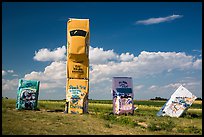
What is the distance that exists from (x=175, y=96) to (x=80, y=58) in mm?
6207

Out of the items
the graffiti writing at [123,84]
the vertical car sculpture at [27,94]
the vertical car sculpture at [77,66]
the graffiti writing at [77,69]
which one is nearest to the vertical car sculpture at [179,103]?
the graffiti writing at [123,84]

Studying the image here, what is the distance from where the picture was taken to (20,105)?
1812 cm

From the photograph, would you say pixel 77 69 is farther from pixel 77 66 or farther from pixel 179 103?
pixel 179 103

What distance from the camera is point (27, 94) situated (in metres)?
18.2

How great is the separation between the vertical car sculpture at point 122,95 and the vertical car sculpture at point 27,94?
457 centimetres

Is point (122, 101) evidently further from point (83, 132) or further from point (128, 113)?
point (83, 132)

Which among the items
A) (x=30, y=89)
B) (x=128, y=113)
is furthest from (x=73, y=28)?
(x=128, y=113)

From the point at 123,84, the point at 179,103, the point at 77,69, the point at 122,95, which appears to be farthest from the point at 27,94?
the point at 179,103

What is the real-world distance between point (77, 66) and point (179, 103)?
20.9ft

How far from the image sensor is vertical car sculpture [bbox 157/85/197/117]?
18641 millimetres

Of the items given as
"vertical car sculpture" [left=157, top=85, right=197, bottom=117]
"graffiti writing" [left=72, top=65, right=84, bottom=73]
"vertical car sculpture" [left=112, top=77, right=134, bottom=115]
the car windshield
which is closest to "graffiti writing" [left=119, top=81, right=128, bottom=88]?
"vertical car sculpture" [left=112, top=77, right=134, bottom=115]

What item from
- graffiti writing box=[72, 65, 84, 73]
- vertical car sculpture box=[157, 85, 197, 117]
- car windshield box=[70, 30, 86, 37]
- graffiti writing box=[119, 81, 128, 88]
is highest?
car windshield box=[70, 30, 86, 37]

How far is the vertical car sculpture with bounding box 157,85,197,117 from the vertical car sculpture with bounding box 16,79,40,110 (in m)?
7.58

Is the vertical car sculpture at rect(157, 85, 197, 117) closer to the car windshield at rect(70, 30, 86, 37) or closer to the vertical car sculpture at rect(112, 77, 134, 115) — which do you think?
the vertical car sculpture at rect(112, 77, 134, 115)
